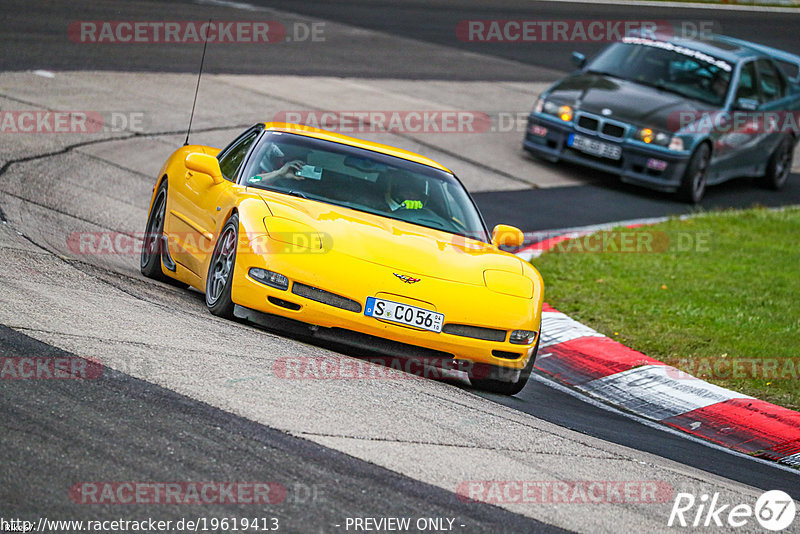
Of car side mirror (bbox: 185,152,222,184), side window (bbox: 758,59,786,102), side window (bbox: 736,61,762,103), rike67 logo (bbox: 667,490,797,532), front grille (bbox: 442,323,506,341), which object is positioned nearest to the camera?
rike67 logo (bbox: 667,490,797,532)

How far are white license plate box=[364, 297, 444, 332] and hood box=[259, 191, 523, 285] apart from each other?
25 cm

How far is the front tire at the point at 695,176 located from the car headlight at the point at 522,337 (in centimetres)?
893

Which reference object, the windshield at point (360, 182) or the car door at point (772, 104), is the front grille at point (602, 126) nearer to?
the car door at point (772, 104)

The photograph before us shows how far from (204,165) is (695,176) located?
915 centimetres

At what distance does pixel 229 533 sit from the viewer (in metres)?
3.97

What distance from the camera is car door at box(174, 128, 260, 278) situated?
7.43 meters

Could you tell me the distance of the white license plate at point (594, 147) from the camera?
15.2 m

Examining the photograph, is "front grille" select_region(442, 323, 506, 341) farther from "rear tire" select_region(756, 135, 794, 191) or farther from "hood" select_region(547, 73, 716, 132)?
"rear tire" select_region(756, 135, 794, 191)

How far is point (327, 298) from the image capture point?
654 centimetres

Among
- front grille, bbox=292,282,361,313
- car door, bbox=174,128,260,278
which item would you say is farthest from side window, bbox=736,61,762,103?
front grille, bbox=292,282,361,313

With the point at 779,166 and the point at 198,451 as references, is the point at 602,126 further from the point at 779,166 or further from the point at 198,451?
the point at 198,451

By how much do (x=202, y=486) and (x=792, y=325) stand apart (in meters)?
6.60

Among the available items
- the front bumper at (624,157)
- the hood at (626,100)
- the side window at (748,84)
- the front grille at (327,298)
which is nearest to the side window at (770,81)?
the side window at (748,84)

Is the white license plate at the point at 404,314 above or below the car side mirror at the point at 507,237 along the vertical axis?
below
